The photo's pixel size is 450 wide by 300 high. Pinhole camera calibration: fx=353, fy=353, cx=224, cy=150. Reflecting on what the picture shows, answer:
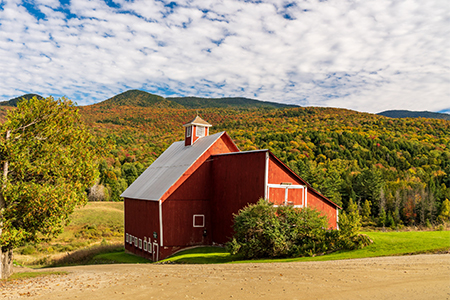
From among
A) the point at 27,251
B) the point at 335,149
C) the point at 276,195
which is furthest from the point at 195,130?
the point at 335,149

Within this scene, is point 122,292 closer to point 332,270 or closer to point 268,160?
point 332,270

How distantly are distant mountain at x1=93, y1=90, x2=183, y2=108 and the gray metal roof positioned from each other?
411ft

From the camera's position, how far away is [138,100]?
163 meters

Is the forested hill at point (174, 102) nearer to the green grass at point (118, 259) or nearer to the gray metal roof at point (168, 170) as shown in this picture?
the gray metal roof at point (168, 170)

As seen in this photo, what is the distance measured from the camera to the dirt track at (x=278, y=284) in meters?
10.1

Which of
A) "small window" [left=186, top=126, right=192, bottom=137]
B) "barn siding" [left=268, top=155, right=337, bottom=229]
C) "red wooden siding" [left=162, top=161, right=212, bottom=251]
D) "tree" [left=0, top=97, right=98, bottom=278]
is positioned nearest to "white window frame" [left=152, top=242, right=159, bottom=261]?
"red wooden siding" [left=162, top=161, right=212, bottom=251]

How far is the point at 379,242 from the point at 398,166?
9089cm

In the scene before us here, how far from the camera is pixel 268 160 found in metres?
23.6

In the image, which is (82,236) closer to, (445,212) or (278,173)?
(278,173)

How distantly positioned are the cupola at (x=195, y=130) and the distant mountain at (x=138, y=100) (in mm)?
126656

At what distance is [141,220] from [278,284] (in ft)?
65.3

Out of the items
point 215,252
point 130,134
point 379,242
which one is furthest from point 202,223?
point 130,134

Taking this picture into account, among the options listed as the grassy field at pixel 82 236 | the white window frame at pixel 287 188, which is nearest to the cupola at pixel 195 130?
the white window frame at pixel 287 188

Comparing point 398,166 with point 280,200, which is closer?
point 280,200
